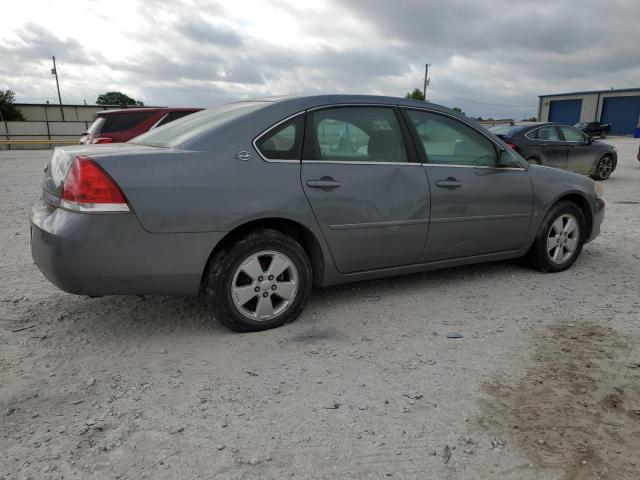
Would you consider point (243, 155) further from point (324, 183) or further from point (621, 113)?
point (621, 113)

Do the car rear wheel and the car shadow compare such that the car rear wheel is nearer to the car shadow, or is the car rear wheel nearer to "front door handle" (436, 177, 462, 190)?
the car shadow

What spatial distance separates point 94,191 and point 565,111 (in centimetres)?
6384

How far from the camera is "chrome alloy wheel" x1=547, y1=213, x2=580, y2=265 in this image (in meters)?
4.72

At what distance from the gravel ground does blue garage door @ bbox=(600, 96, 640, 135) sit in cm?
5752

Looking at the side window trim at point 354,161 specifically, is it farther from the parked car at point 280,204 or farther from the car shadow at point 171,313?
the car shadow at point 171,313

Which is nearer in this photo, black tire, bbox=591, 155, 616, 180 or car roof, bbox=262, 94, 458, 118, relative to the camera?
car roof, bbox=262, 94, 458, 118

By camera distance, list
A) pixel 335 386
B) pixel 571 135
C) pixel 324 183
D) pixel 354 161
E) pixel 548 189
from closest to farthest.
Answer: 1. pixel 335 386
2. pixel 324 183
3. pixel 354 161
4. pixel 548 189
5. pixel 571 135

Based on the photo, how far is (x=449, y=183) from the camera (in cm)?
398

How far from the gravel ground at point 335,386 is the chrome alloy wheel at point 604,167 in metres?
9.11

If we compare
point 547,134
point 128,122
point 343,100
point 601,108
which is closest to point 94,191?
point 343,100

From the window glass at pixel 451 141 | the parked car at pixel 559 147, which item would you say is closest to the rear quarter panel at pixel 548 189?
the window glass at pixel 451 141

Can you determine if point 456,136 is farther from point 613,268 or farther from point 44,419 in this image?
point 44,419

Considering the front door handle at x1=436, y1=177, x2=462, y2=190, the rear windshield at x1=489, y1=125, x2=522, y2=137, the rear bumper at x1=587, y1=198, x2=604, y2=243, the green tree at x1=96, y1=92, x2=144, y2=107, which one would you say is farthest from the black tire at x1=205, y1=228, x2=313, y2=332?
the green tree at x1=96, y1=92, x2=144, y2=107

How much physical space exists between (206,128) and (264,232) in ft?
2.66
